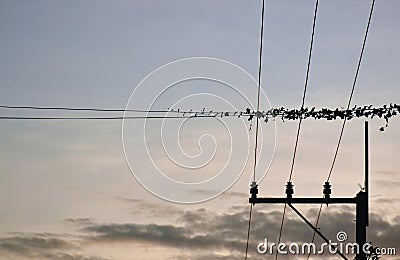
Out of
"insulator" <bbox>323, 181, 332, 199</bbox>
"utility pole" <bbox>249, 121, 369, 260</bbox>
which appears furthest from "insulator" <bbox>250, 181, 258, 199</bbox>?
"insulator" <bbox>323, 181, 332, 199</bbox>

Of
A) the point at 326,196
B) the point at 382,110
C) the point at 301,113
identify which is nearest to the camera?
the point at 382,110

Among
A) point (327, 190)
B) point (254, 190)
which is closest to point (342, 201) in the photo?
point (327, 190)

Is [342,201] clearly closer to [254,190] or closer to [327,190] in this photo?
[327,190]

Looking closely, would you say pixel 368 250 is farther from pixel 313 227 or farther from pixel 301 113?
pixel 301 113

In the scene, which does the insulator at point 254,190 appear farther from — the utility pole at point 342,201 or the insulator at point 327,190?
the insulator at point 327,190

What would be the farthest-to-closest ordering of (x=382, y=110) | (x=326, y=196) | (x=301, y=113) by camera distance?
(x=326, y=196)
(x=301, y=113)
(x=382, y=110)

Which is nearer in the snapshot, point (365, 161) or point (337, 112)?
point (337, 112)

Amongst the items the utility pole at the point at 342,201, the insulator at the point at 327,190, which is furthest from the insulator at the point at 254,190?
the insulator at the point at 327,190

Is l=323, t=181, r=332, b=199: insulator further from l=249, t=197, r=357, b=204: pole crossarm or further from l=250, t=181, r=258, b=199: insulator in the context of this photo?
l=250, t=181, r=258, b=199: insulator

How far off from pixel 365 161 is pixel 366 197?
1.66 metres

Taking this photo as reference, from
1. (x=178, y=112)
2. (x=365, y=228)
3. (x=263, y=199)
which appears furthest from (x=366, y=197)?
(x=178, y=112)

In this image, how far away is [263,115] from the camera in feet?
A: 78.0

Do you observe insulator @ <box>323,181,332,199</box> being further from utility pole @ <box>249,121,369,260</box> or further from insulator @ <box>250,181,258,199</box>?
insulator @ <box>250,181,258,199</box>

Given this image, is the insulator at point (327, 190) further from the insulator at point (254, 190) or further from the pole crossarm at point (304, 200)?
the insulator at point (254, 190)
